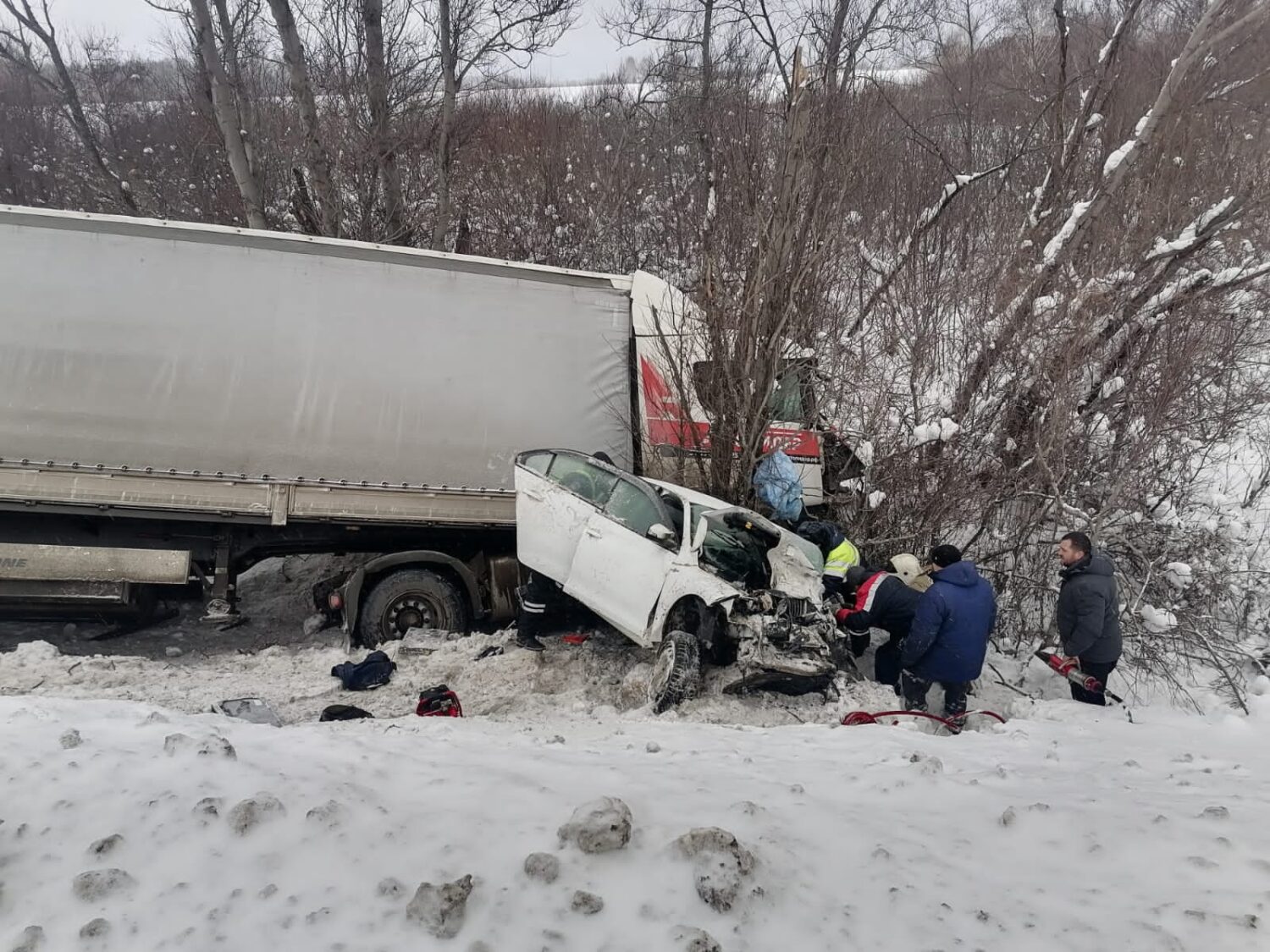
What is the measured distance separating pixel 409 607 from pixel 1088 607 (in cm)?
540

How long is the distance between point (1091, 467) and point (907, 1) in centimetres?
1210

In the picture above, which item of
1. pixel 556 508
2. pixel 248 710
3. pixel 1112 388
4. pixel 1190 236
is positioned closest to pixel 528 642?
pixel 556 508

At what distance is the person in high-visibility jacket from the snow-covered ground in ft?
6.03

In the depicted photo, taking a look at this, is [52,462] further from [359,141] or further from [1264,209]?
[1264,209]

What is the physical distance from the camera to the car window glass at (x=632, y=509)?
5.32 m

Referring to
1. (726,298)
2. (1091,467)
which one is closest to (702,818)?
(726,298)

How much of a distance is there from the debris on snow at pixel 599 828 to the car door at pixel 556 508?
3356 millimetres

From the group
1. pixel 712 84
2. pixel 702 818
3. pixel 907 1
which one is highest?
pixel 907 1

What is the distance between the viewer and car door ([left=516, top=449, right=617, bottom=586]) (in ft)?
18.4

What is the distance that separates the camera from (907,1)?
14008 millimetres

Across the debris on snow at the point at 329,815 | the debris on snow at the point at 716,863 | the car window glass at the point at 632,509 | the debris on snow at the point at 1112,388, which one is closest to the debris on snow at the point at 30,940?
the debris on snow at the point at 329,815

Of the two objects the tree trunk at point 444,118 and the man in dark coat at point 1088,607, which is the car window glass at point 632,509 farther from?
the tree trunk at point 444,118

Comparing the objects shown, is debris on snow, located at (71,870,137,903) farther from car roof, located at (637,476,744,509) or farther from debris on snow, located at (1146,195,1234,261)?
debris on snow, located at (1146,195,1234,261)

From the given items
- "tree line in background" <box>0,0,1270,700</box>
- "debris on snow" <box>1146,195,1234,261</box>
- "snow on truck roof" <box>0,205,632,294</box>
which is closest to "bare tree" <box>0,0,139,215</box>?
"tree line in background" <box>0,0,1270,700</box>
